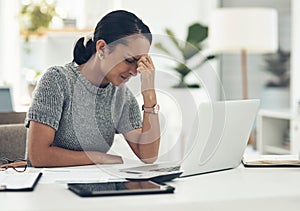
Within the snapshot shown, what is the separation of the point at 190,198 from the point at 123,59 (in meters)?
0.68

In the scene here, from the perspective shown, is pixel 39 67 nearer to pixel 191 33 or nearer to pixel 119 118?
pixel 191 33

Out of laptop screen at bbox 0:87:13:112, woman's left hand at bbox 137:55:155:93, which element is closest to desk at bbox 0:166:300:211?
woman's left hand at bbox 137:55:155:93

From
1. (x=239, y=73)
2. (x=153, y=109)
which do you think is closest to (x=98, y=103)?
(x=153, y=109)

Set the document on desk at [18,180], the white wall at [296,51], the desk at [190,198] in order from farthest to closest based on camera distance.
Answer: the white wall at [296,51] → the document on desk at [18,180] → the desk at [190,198]

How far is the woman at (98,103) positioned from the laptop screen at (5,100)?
3.77 ft

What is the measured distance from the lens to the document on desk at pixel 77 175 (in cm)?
145

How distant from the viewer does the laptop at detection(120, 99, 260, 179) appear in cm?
154

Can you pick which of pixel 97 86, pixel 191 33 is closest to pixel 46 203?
pixel 97 86

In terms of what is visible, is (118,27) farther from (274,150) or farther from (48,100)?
(274,150)

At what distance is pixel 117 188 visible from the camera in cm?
133

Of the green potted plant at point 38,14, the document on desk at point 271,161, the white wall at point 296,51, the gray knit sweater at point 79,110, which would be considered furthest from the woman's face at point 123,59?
the white wall at point 296,51

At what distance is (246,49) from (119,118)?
3.05 meters

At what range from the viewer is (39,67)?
527cm

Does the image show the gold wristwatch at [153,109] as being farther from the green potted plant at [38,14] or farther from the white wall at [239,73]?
the white wall at [239,73]
